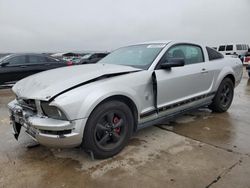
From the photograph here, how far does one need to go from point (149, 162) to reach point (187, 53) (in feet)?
6.97

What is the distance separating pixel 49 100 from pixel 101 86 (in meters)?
0.60

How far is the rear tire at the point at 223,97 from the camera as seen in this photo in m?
4.61

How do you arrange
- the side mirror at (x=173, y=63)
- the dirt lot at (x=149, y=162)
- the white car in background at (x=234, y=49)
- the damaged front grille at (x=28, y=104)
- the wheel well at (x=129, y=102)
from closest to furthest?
the dirt lot at (x=149, y=162) → the damaged front grille at (x=28, y=104) → the wheel well at (x=129, y=102) → the side mirror at (x=173, y=63) → the white car in background at (x=234, y=49)

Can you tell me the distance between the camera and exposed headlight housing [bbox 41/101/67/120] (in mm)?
2443

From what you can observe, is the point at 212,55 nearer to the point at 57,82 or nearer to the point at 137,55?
the point at 137,55

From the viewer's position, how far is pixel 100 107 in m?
2.66

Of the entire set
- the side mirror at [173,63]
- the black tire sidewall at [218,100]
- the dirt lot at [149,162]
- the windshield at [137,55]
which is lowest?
the dirt lot at [149,162]

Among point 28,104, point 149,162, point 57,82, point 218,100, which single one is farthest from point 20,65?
point 149,162

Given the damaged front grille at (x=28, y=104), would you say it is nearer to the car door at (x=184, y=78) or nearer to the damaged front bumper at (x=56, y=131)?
the damaged front bumper at (x=56, y=131)

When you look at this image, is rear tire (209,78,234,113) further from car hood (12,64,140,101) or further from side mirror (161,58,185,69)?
car hood (12,64,140,101)

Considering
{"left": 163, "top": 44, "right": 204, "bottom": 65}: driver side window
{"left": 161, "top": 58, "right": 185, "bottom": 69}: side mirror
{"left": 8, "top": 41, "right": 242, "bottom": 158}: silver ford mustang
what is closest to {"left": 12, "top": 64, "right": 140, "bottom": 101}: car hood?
{"left": 8, "top": 41, "right": 242, "bottom": 158}: silver ford mustang

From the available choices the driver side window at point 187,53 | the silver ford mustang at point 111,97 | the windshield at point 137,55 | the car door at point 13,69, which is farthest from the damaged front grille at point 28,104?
the car door at point 13,69

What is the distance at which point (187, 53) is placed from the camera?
403cm

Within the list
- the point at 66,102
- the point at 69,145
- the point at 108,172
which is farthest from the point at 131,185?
the point at 66,102
